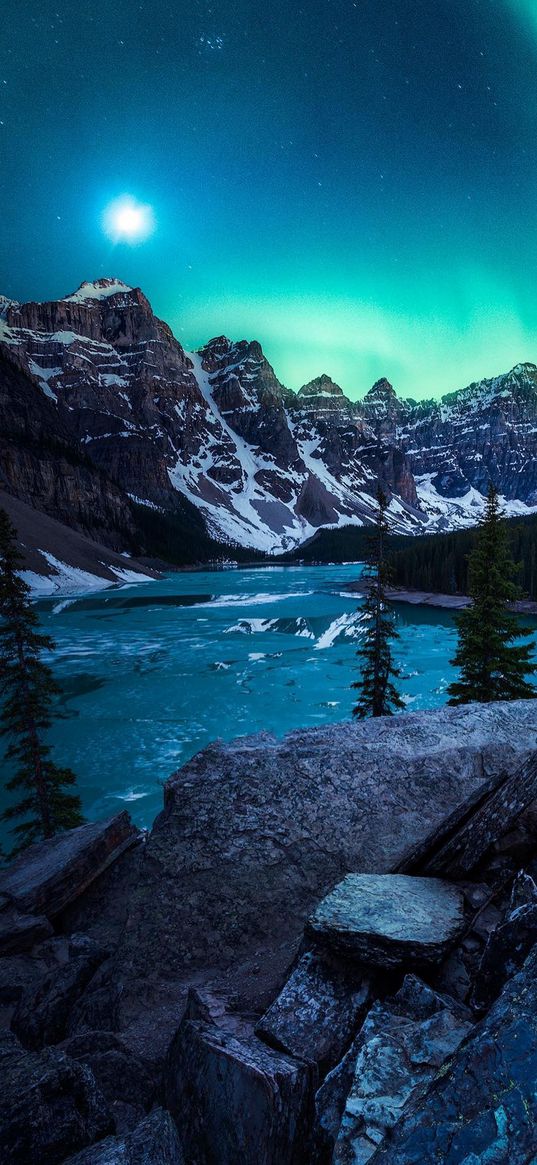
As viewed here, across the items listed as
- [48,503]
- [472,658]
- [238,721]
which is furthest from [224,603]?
[48,503]

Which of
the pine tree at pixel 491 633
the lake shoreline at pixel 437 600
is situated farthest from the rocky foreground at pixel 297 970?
the lake shoreline at pixel 437 600

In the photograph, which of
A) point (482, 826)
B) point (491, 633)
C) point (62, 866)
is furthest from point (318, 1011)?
point (491, 633)

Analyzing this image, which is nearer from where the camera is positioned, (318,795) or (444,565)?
(318,795)

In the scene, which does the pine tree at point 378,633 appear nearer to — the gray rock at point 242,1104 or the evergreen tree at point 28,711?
the evergreen tree at point 28,711

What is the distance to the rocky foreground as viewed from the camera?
246 cm

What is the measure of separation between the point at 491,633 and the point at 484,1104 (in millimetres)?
17591

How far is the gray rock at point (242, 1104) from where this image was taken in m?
2.71

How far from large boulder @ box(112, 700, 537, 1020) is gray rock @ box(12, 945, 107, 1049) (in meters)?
0.79

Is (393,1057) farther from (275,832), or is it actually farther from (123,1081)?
(275,832)

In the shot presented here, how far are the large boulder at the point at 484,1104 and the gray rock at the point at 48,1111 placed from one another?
2109 mm

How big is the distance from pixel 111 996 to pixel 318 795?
3.17 m

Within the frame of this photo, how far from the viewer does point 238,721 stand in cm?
2583

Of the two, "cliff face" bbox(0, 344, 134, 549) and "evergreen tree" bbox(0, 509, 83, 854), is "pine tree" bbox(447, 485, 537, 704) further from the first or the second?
"cliff face" bbox(0, 344, 134, 549)

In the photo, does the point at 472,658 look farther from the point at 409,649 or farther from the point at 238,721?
the point at 409,649
